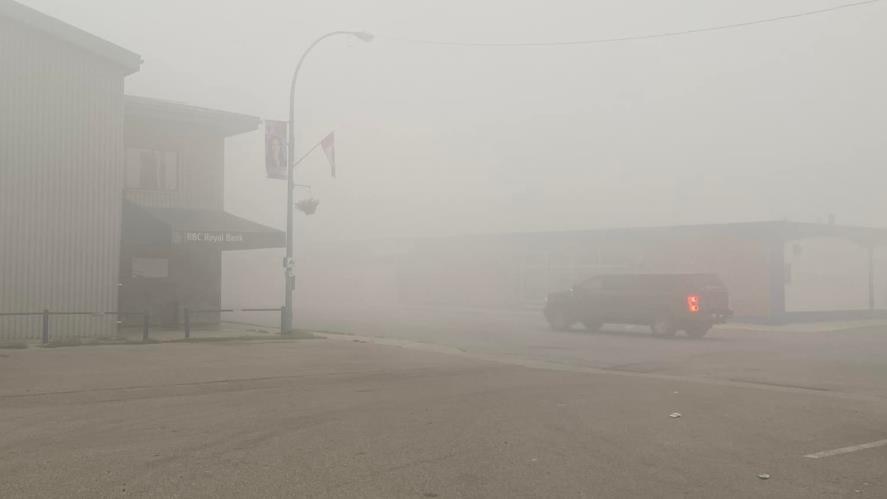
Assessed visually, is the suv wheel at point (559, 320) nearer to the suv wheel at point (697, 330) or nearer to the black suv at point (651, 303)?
the black suv at point (651, 303)

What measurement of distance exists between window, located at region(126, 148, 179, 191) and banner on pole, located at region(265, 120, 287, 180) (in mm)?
4910

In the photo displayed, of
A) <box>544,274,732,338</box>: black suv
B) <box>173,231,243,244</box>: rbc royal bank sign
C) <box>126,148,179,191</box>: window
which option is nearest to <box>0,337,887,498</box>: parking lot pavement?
<box>173,231,243,244</box>: rbc royal bank sign

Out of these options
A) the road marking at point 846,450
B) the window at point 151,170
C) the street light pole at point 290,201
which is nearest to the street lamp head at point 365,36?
the street light pole at point 290,201

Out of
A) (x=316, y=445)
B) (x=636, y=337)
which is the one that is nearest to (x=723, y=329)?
(x=636, y=337)

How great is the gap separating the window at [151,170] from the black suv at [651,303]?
13.6m

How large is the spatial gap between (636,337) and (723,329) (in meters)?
6.91

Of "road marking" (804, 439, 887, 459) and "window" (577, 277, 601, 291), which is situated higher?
"window" (577, 277, 601, 291)

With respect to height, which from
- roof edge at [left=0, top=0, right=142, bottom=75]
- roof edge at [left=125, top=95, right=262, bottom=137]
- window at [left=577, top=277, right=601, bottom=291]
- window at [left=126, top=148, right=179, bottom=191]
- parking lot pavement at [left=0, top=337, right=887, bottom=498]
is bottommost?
parking lot pavement at [left=0, top=337, right=887, bottom=498]

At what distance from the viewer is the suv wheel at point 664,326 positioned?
24734 mm

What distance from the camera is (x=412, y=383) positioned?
12.6 meters

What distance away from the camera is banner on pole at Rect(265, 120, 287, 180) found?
22625mm

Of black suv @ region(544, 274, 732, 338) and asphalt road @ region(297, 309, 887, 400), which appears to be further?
black suv @ region(544, 274, 732, 338)

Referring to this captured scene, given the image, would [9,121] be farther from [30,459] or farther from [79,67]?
[30,459]

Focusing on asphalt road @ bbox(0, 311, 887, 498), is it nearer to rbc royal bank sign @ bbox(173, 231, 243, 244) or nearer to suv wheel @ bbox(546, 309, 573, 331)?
rbc royal bank sign @ bbox(173, 231, 243, 244)
